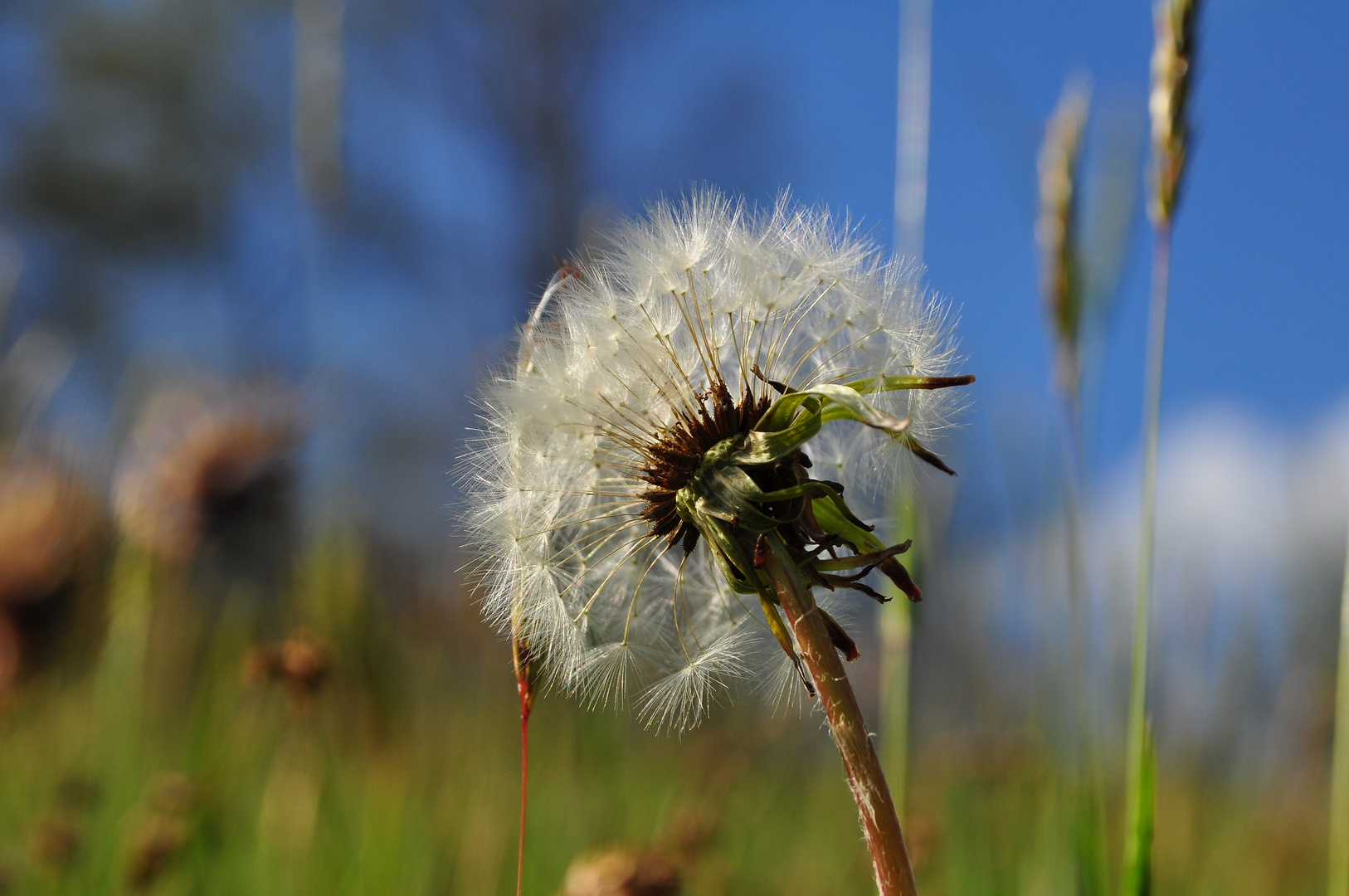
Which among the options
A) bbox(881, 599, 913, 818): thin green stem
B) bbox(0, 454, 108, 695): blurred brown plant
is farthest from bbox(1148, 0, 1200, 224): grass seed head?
bbox(0, 454, 108, 695): blurred brown plant

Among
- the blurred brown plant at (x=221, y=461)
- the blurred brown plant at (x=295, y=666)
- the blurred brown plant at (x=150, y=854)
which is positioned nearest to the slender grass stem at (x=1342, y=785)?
the blurred brown plant at (x=295, y=666)

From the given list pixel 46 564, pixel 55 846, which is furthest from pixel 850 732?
pixel 55 846

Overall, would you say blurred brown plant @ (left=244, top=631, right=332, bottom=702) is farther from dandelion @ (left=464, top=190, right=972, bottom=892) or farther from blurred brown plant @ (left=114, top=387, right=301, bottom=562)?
blurred brown plant @ (left=114, top=387, right=301, bottom=562)

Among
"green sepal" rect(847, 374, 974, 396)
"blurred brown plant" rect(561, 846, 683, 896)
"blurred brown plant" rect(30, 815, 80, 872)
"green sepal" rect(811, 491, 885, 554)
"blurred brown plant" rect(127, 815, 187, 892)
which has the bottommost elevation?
"blurred brown plant" rect(30, 815, 80, 872)

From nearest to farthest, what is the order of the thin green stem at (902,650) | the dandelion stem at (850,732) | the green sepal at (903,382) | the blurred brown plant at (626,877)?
the dandelion stem at (850,732) < the green sepal at (903,382) < the blurred brown plant at (626,877) < the thin green stem at (902,650)

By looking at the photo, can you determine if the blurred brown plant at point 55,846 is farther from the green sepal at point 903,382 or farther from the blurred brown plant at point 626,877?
the green sepal at point 903,382
